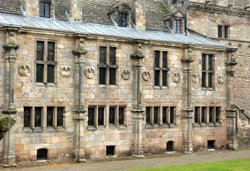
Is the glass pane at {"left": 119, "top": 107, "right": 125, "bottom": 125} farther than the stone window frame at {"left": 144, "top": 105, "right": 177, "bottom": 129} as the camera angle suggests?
No

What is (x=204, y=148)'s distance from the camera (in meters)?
33.8

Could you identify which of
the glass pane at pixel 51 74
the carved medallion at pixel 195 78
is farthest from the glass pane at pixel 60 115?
the carved medallion at pixel 195 78

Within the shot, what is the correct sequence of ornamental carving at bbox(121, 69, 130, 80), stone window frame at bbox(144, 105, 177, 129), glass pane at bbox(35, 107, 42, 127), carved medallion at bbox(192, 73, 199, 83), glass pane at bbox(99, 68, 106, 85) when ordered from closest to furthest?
glass pane at bbox(35, 107, 42, 127) < glass pane at bbox(99, 68, 106, 85) < ornamental carving at bbox(121, 69, 130, 80) < stone window frame at bbox(144, 105, 177, 129) < carved medallion at bbox(192, 73, 199, 83)

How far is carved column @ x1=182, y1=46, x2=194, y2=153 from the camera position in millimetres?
32594

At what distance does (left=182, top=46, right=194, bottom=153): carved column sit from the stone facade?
3.0 inches

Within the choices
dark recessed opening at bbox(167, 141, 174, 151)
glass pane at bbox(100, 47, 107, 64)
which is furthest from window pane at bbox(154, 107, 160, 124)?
glass pane at bbox(100, 47, 107, 64)

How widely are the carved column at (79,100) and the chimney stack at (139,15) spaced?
8.08 m

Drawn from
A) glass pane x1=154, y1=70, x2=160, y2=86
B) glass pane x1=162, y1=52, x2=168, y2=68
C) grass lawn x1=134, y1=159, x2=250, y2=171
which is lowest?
grass lawn x1=134, y1=159, x2=250, y2=171

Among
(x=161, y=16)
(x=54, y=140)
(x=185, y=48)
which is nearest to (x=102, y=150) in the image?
(x=54, y=140)

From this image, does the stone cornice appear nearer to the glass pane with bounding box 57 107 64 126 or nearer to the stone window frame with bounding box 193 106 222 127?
the stone window frame with bounding box 193 106 222 127

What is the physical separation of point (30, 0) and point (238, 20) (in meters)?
21.2

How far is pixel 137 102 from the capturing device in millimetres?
30344

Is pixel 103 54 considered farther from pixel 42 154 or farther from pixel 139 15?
pixel 42 154

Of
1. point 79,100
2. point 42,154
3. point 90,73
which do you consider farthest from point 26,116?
point 90,73
